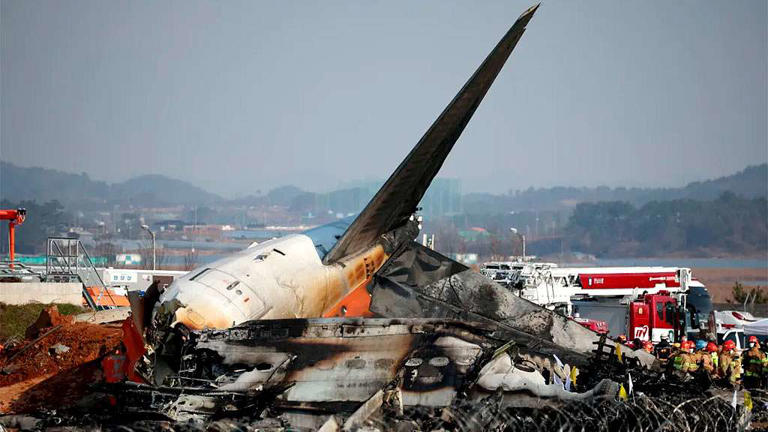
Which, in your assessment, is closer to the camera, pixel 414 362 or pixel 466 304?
pixel 414 362

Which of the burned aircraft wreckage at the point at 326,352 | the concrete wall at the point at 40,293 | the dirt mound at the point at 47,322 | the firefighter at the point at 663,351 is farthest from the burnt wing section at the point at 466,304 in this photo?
the concrete wall at the point at 40,293

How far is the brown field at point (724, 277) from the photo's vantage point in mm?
108388

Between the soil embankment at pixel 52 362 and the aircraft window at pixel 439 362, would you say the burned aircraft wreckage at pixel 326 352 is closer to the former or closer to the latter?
the aircraft window at pixel 439 362

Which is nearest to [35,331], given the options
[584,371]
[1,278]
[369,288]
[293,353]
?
[1,278]

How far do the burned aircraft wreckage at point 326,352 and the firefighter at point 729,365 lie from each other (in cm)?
235

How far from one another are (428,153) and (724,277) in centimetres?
11606

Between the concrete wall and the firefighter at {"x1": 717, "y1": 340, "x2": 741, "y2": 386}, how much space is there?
2094 cm

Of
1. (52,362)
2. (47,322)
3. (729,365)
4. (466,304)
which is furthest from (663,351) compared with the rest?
(47,322)

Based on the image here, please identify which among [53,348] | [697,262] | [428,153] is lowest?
[697,262]

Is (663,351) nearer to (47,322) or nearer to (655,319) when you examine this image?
(655,319)

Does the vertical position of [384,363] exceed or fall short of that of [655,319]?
it exceeds it

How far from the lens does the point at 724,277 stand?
415ft

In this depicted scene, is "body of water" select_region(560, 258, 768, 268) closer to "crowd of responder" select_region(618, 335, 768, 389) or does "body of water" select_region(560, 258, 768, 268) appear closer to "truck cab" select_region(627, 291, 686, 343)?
"truck cab" select_region(627, 291, 686, 343)

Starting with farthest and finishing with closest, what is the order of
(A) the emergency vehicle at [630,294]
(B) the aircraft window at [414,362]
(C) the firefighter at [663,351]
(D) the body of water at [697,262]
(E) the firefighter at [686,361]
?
1. (D) the body of water at [697,262]
2. (A) the emergency vehicle at [630,294]
3. (C) the firefighter at [663,351]
4. (E) the firefighter at [686,361]
5. (B) the aircraft window at [414,362]
